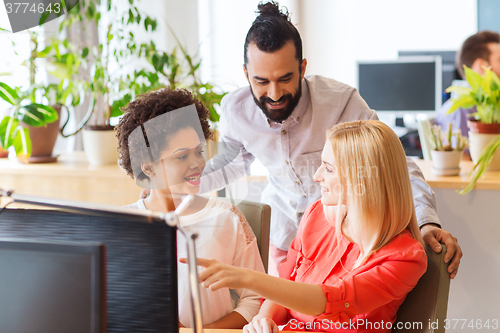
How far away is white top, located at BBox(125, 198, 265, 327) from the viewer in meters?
0.79

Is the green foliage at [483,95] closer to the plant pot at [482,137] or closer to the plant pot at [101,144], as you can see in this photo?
the plant pot at [482,137]

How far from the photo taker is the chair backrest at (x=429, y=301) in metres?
0.90

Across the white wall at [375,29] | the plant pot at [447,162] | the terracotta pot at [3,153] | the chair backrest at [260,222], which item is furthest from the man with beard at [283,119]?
the white wall at [375,29]

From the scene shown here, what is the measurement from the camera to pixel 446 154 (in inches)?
65.2

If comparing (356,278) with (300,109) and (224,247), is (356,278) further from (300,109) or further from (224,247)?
(300,109)

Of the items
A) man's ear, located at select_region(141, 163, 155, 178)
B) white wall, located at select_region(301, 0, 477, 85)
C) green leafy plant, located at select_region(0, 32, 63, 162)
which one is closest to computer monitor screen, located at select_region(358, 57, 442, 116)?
white wall, located at select_region(301, 0, 477, 85)

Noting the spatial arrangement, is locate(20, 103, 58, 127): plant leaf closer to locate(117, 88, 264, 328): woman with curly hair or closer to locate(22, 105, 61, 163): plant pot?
locate(22, 105, 61, 163): plant pot

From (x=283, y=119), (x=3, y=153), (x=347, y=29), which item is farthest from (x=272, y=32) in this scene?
(x=347, y=29)

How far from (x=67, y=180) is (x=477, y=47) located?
2.35 meters

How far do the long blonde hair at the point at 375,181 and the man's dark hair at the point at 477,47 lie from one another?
199 centimetres

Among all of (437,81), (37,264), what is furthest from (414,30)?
(37,264)

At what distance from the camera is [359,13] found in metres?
4.11

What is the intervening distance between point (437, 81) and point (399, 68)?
30 cm

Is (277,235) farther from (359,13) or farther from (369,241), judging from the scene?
(359,13)
